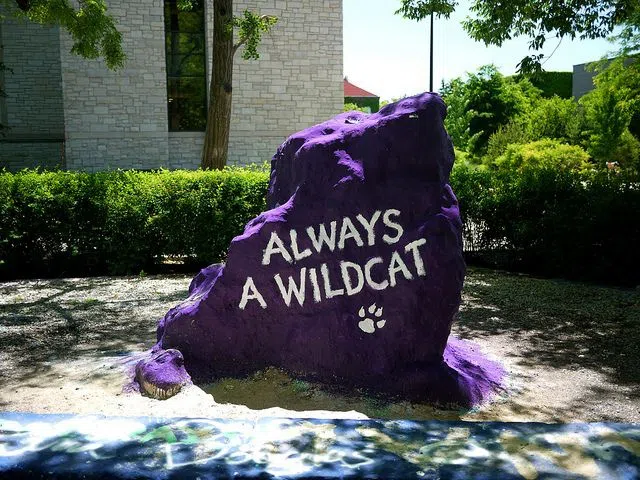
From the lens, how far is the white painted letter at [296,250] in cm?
479

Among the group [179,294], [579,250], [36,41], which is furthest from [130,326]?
[36,41]

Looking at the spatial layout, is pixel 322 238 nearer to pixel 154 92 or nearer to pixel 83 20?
pixel 83 20

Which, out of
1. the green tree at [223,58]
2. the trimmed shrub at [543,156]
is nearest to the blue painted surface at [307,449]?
the green tree at [223,58]

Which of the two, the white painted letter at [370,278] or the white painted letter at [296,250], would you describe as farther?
the white painted letter at [296,250]

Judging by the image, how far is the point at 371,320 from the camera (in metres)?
4.70

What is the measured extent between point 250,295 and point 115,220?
18.0 ft

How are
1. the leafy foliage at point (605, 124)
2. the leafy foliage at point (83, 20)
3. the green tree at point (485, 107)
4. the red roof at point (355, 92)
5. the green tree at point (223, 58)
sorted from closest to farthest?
the leafy foliage at point (83, 20)
the green tree at point (223, 58)
the leafy foliage at point (605, 124)
the green tree at point (485, 107)
the red roof at point (355, 92)

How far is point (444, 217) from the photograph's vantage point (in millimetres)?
4727

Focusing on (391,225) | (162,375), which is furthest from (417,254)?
(162,375)

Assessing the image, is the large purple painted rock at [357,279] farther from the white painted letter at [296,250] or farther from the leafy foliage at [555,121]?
the leafy foliage at [555,121]

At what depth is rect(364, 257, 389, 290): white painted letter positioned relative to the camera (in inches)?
184

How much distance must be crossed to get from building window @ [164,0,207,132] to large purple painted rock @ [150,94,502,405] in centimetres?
1348

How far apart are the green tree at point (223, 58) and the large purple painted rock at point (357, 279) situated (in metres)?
7.29

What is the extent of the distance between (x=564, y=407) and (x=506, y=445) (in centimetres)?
317
